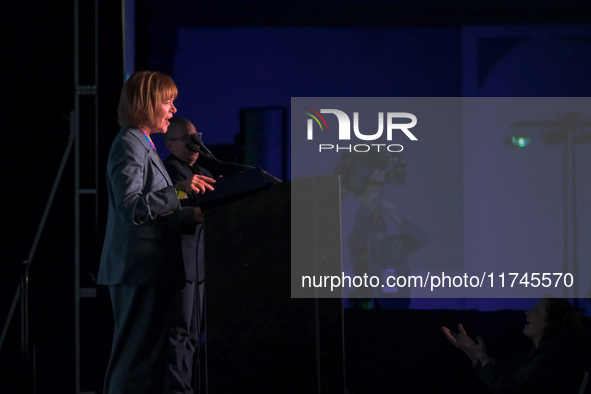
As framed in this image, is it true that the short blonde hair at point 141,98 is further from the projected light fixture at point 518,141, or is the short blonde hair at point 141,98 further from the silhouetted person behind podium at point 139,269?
the projected light fixture at point 518,141

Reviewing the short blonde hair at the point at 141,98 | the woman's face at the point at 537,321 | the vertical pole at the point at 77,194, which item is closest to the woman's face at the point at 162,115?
the short blonde hair at the point at 141,98

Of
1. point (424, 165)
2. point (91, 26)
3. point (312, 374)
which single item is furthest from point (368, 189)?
point (312, 374)

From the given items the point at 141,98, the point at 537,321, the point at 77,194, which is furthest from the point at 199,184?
the point at 537,321

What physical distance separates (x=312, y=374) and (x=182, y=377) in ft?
1.84

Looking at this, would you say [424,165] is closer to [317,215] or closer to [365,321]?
[365,321]

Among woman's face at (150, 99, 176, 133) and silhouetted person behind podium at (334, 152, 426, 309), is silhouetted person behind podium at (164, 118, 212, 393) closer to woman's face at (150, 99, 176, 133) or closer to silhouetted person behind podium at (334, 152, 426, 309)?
woman's face at (150, 99, 176, 133)

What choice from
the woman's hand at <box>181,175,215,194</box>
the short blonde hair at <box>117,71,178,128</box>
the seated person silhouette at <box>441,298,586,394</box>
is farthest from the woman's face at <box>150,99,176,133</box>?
the seated person silhouette at <box>441,298,586,394</box>

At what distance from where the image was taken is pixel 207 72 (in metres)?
3.06

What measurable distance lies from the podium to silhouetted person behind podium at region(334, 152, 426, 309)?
5.07 feet

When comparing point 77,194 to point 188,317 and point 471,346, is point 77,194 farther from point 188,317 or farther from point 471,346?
point 471,346

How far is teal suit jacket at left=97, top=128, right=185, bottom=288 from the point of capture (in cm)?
178

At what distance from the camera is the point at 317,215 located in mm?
1557

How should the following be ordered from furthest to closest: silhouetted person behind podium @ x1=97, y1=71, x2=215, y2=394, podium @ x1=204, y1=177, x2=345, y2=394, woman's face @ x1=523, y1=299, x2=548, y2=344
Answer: woman's face @ x1=523, y1=299, x2=548, y2=344
silhouetted person behind podium @ x1=97, y1=71, x2=215, y2=394
podium @ x1=204, y1=177, x2=345, y2=394

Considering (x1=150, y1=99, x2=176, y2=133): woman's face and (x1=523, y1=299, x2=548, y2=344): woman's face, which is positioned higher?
(x1=150, y1=99, x2=176, y2=133): woman's face
